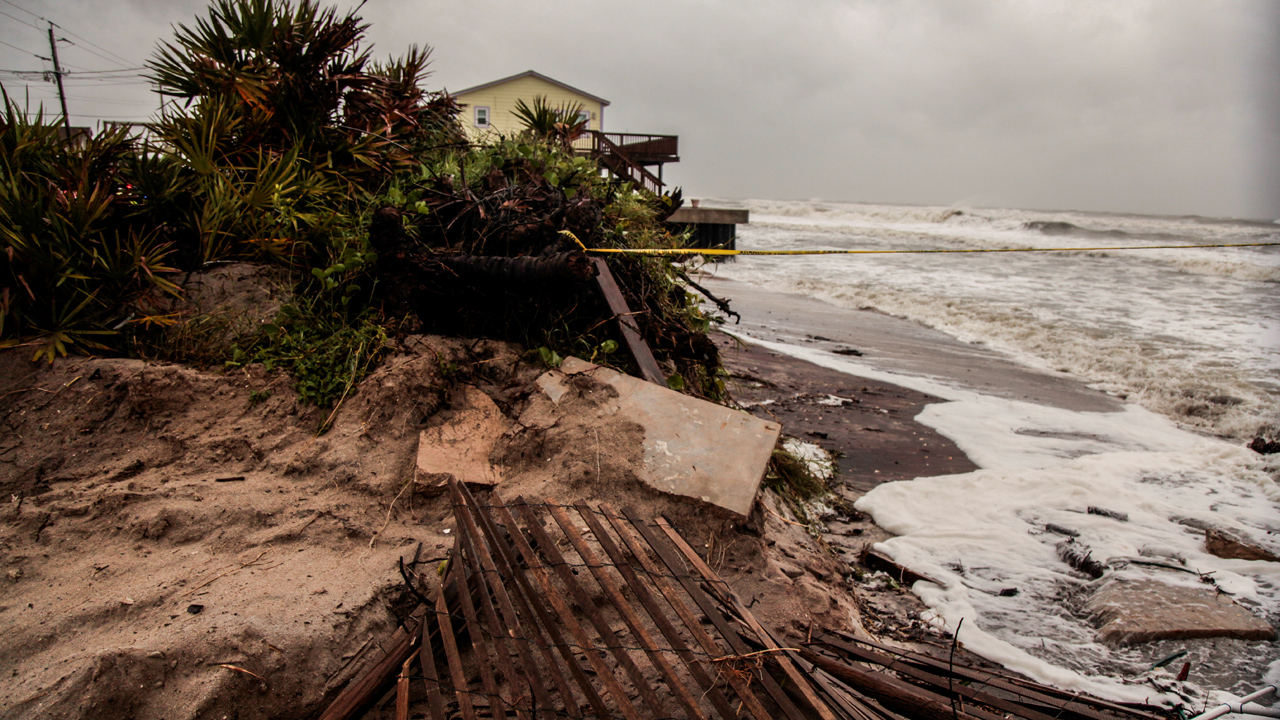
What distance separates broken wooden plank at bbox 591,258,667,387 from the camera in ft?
10.6

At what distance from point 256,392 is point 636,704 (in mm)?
2295

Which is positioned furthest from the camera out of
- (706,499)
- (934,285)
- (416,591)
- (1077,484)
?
(934,285)

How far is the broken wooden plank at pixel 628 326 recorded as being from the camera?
3.22m

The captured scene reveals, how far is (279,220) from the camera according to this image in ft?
12.6

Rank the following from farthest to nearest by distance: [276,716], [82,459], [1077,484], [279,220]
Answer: [1077,484] → [279,220] → [82,459] → [276,716]

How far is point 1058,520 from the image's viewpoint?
148 inches

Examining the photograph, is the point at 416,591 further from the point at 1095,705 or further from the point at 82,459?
the point at 1095,705

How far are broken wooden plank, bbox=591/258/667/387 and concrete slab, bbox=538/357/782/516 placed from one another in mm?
158

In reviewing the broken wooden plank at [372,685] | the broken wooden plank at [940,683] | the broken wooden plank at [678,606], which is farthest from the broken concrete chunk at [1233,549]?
the broken wooden plank at [372,685]

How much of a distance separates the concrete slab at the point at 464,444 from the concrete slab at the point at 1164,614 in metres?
2.70

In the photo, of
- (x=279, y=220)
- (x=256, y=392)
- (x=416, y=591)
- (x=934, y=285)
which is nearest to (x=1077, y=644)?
(x=416, y=591)

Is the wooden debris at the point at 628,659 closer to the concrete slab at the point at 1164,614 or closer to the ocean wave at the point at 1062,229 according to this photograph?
the concrete slab at the point at 1164,614

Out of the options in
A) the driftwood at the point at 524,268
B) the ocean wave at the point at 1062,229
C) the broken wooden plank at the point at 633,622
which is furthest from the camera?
the ocean wave at the point at 1062,229

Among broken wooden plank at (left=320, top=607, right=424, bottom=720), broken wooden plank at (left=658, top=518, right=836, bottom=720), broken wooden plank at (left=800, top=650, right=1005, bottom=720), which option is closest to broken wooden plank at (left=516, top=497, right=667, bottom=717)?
broken wooden plank at (left=658, top=518, right=836, bottom=720)
